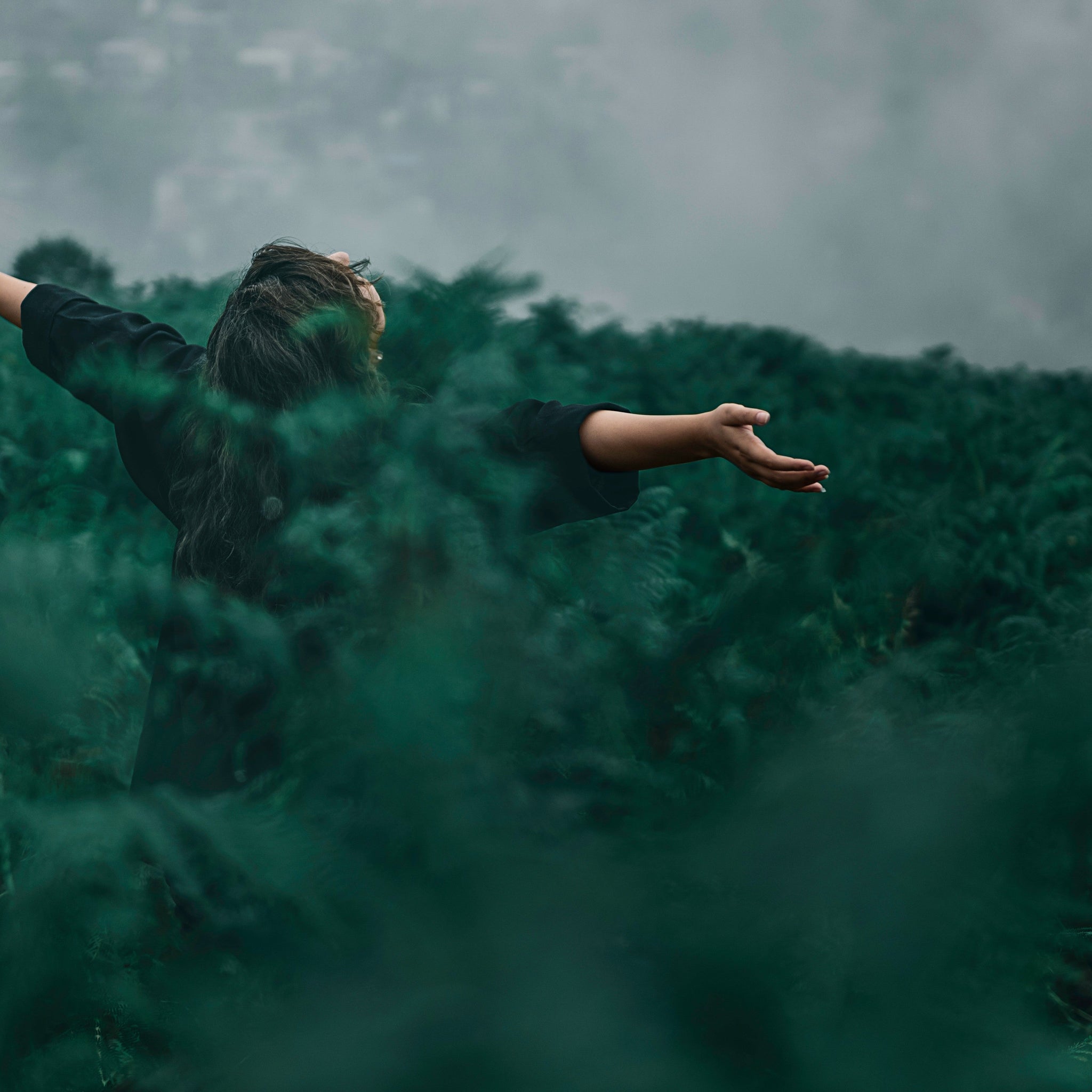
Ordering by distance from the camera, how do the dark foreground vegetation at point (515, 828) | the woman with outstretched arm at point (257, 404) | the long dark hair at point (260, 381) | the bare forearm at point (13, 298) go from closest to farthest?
1. the dark foreground vegetation at point (515, 828)
2. the woman with outstretched arm at point (257, 404)
3. the long dark hair at point (260, 381)
4. the bare forearm at point (13, 298)

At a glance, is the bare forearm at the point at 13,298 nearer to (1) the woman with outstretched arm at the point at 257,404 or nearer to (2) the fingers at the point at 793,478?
(1) the woman with outstretched arm at the point at 257,404

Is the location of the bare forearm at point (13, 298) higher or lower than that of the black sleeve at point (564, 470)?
higher

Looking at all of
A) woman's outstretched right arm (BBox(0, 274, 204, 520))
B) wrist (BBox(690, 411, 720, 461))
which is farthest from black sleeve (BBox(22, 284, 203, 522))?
wrist (BBox(690, 411, 720, 461))

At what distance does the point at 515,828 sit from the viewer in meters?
0.81

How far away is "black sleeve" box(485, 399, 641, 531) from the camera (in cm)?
92

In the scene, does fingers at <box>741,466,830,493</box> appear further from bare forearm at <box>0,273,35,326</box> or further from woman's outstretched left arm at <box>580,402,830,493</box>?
bare forearm at <box>0,273,35,326</box>

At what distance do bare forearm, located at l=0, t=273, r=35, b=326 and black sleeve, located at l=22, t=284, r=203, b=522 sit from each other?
0.04 m

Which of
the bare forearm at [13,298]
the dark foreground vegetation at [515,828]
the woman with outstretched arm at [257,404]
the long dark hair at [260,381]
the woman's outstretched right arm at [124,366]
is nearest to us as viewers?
the dark foreground vegetation at [515,828]

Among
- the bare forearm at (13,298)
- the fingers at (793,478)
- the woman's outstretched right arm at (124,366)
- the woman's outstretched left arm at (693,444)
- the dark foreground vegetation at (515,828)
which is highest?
the bare forearm at (13,298)

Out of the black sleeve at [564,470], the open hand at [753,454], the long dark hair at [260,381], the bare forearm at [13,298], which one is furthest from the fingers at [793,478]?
the bare forearm at [13,298]

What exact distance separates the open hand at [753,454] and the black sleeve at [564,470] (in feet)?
0.46

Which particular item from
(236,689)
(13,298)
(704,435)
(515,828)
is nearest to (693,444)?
(704,435)

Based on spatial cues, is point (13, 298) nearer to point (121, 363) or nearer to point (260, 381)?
point (121, 363)

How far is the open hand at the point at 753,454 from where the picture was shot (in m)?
0.78
